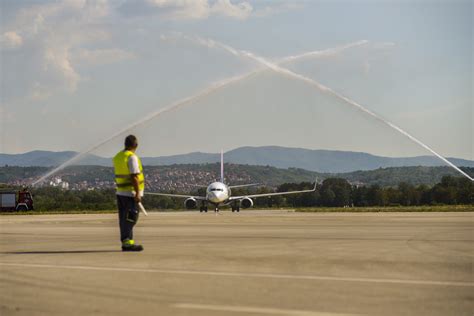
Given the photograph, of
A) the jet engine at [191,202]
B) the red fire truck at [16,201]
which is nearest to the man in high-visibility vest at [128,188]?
the red fire truck at [16,201]

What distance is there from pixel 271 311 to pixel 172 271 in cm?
328

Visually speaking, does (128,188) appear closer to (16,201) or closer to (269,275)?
(269,275)

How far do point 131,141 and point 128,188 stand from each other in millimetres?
909

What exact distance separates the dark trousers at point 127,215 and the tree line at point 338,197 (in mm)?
71572

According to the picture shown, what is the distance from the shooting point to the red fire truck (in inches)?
2734

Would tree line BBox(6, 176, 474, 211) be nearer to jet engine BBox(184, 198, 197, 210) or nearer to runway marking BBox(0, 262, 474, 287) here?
jet engine BBox(184, 198, 197, 210)

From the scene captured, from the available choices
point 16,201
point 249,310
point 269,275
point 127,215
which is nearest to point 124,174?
point 127,215

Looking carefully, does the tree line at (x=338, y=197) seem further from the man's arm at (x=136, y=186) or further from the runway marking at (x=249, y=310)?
the runway marking at (x=249, y=310)

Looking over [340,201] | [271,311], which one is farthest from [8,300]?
[340,201]

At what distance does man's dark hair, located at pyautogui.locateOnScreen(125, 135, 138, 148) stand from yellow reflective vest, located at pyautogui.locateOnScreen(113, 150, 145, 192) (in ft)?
0.39

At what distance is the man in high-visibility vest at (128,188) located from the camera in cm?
1288

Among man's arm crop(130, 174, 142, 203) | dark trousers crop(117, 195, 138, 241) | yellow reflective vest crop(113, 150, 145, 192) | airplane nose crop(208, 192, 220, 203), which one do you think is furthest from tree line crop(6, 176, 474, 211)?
man's arm crop(130, 174, 142, 203)

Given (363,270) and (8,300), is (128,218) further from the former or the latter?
(8,300)

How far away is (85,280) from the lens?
28.1 feet
